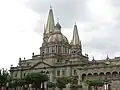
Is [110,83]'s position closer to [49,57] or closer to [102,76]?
[102,76]

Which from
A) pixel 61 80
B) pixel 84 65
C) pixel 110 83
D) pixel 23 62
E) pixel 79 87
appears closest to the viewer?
pixel 110 83

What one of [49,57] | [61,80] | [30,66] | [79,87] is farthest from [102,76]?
[30,66]

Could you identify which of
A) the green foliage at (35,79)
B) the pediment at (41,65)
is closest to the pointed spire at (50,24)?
the pediment at (41,65)

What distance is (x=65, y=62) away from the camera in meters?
89.4

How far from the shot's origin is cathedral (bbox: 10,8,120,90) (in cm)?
8081

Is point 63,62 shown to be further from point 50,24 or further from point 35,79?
point 35,79

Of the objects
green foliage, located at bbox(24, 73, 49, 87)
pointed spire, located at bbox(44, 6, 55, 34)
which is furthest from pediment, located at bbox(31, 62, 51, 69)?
green foliage, located at bbox(24, 73, 49, 87)

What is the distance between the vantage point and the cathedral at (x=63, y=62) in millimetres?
80812

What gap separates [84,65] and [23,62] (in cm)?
2259

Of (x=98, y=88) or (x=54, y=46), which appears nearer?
(x=98, y=88)

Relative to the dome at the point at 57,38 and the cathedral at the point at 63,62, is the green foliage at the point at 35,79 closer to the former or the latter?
the cathedral at the point at 63,62

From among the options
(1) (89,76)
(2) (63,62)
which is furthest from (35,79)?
(2) (63,62)

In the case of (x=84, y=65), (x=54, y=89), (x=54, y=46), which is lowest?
(x=54, y=89)

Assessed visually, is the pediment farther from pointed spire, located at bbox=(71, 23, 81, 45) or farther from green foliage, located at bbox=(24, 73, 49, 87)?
green foliage, located at bbox=(24, 73, 49, 87)
